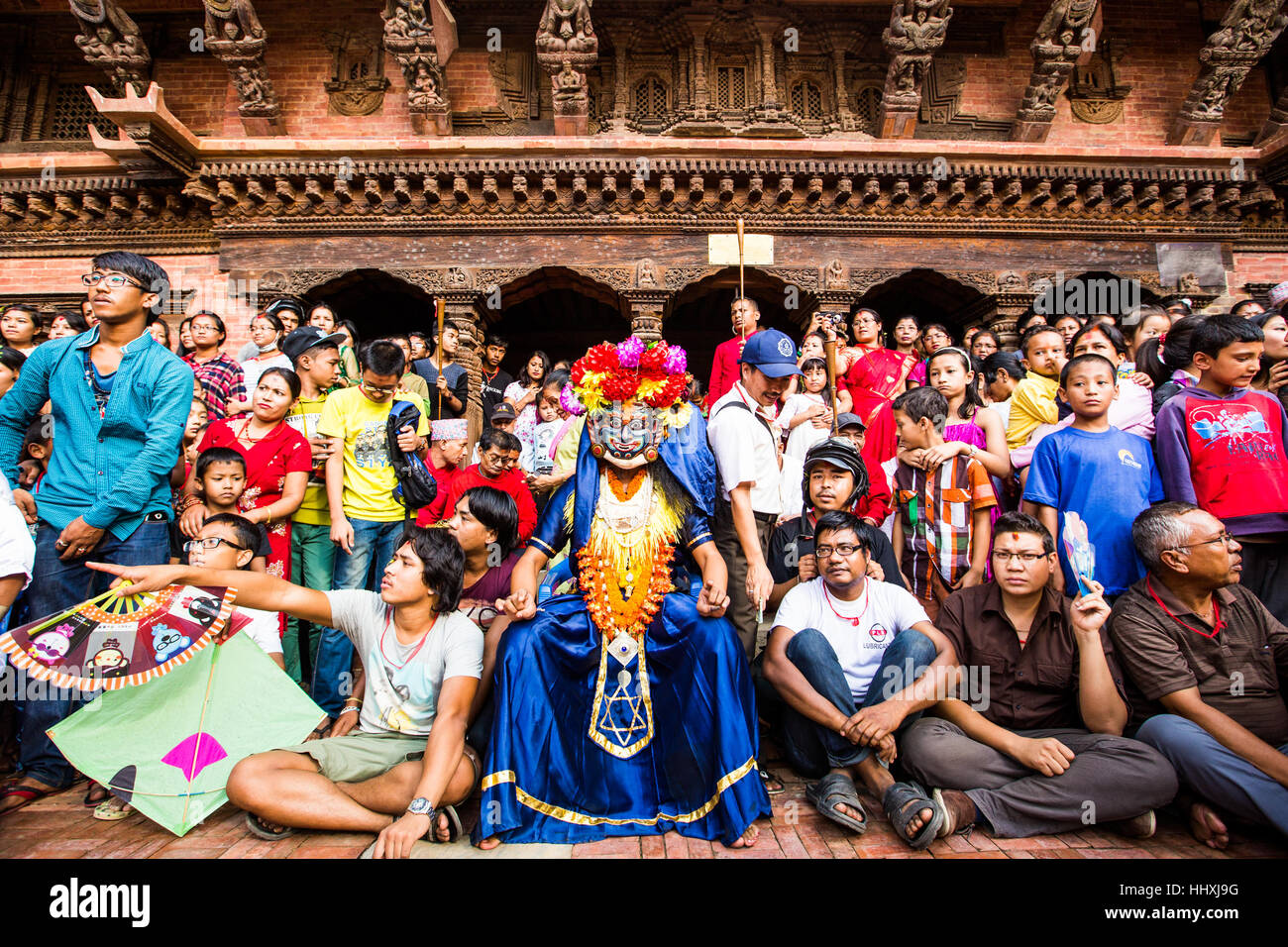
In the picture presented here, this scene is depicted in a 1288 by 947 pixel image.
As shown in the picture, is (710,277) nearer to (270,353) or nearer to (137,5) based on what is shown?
(270,353)

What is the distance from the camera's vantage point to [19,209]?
940cm

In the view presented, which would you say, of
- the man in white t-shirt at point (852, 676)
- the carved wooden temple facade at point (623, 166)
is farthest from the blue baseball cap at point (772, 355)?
the carved wooden temple facade at point (623, 166)

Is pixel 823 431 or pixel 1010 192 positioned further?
pixel 1010 192

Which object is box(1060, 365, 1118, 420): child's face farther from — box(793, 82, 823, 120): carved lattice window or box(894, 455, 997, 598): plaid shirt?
box(793, 82, 823, 120): carved lattice window

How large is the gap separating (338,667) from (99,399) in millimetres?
2058

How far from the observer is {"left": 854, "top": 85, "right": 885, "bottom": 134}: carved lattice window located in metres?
10.4

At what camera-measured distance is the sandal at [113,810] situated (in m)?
3.00

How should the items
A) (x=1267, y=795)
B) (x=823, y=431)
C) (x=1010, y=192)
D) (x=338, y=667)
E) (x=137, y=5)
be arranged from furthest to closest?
(x=137, y=5), (x=1010, y=192), (x=823, y=431), (x=338, y=667), (x=1267, y=795)

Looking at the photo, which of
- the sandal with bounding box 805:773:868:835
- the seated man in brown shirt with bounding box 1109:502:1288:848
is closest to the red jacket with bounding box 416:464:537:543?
the sandal with bounding box 805:773:868:835

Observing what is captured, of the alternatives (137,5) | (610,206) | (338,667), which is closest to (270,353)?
(338,667)

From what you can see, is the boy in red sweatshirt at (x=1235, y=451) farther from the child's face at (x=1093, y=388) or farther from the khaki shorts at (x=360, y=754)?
the khaki shorts at (x=360, y=754)

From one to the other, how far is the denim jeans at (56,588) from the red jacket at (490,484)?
5.15ft

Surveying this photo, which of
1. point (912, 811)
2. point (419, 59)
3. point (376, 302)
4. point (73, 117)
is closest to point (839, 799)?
point (912, 811)

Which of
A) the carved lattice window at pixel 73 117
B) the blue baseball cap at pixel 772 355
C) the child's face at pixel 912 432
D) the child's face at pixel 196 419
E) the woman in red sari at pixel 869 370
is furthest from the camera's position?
the carved lattice window at pixel 73 117
